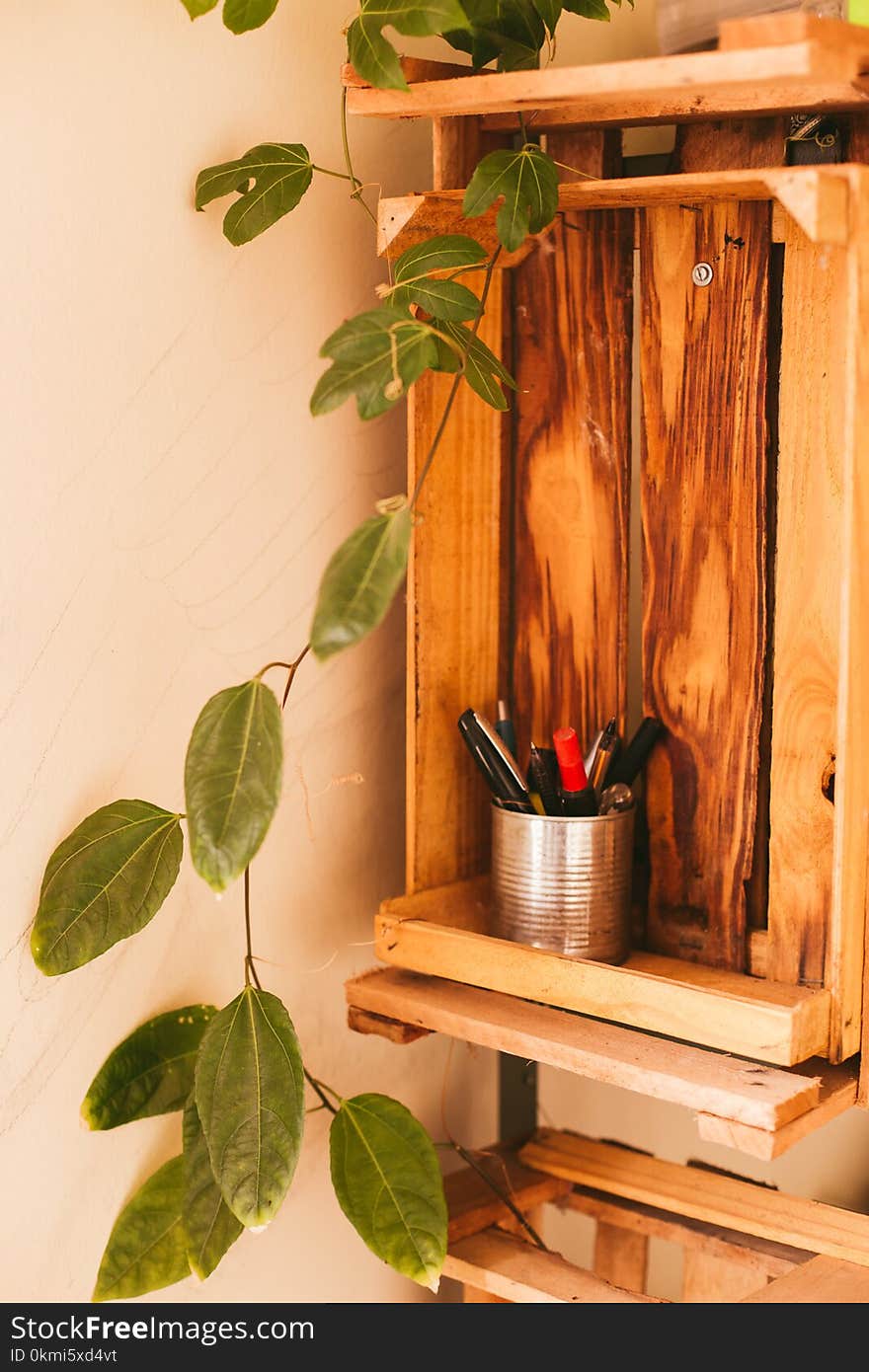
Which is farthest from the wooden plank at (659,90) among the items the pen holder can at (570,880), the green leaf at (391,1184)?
the green leaf at (391,1184)

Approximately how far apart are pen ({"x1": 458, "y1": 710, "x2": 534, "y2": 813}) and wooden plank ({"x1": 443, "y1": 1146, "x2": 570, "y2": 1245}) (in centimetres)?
38

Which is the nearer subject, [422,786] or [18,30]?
[18,30]

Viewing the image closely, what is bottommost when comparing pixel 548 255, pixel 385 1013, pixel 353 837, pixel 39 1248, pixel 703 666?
pixel 39 1248

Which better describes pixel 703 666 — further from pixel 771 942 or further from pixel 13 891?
pixel 13 891

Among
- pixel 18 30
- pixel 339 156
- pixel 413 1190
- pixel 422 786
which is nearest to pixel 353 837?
pixel 422 786

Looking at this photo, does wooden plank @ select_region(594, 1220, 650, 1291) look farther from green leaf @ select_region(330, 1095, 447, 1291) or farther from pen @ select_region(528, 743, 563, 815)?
pen @ select_region(528, 743, 563, 815)

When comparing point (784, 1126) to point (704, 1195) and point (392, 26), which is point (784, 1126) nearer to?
point (704, 1195)

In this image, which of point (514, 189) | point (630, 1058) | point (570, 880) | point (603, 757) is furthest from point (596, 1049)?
point (514, 189)

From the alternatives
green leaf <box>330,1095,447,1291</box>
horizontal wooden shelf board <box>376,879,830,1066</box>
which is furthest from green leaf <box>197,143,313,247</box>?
green leaf <box>330,1095,447,1291</box>

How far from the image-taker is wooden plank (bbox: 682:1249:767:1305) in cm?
118

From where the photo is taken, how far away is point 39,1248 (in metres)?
0.99

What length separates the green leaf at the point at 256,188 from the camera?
97cm

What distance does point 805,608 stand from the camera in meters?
1.04
